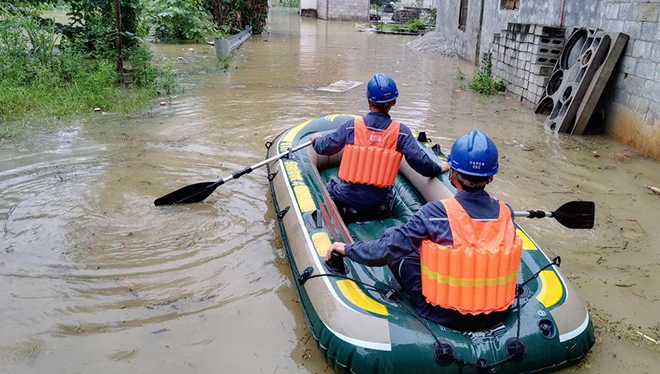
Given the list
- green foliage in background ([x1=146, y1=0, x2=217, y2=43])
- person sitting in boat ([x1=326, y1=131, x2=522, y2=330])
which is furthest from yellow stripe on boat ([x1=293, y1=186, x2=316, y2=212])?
green foliage in background ([x1=146, y1=0, x2=217, y2=43])

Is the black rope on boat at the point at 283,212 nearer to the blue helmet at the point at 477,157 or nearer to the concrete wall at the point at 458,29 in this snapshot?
the blue helmet at the point at 477,157

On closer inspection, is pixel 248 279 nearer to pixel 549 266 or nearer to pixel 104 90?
→ pixel 549 266

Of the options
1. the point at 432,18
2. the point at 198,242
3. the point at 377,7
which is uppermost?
the point at 377,7

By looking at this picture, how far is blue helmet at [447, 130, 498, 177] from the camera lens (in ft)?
7.54

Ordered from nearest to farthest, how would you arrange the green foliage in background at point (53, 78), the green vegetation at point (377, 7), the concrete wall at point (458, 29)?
1. the green foliage in background at point (53, 78)
2. the concrete wall at point (458, 29)
3. the green vegetation at point (377, 7)

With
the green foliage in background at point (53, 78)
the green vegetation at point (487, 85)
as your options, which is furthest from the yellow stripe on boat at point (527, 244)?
the green vegetation at point (487, 85)

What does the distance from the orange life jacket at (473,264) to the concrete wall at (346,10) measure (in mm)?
27403

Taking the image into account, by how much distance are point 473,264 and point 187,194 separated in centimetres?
280

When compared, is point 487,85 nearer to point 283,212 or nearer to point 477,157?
point 283,212

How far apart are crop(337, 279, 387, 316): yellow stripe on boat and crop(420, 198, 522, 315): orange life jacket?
0.27m

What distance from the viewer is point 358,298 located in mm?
2617

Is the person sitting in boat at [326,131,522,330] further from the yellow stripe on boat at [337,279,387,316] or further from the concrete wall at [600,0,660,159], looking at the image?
the concrete wall at [600,0,660,159]

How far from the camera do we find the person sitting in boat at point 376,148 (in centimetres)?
341

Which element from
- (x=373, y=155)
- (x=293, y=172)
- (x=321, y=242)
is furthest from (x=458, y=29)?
(x=321, y=242)
